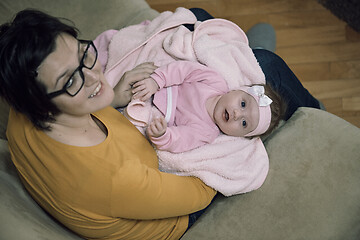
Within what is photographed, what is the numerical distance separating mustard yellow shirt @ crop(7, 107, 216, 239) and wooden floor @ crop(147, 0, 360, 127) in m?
1.46

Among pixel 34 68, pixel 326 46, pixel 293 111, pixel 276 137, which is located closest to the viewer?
pixel 34 68

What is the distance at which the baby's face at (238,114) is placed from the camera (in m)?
1.38

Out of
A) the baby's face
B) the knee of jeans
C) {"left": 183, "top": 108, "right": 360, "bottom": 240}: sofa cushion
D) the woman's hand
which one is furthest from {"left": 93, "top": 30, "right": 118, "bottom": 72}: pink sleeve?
{"left": 183, "top": 108, "right": 360, "bottom": 240}: sofa cushion

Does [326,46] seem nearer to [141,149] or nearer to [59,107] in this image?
[141,149]

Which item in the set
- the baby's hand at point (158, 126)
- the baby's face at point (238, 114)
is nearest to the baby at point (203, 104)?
the baby's face at point (238, 114)

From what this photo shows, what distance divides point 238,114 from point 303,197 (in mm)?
402

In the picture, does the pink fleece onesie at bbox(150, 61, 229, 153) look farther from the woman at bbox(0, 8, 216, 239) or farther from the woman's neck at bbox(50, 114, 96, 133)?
the woman's neck at bbox(50, 114, 96, 133)

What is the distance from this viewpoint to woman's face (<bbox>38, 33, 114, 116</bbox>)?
0.81 metres

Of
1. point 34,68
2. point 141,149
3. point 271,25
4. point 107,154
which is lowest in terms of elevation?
point 271,25

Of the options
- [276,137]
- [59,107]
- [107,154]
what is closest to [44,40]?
[59,107]

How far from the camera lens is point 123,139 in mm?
1101

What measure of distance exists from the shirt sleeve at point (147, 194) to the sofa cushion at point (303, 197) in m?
0.19

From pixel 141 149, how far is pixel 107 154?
21cm

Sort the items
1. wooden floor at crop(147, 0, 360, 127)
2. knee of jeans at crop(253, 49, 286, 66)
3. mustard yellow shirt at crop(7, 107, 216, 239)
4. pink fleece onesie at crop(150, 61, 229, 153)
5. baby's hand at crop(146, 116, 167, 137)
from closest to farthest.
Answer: mustard yellow shirt at crop(7, 107, 216, 239) < baby's hand at crop(146, 116, 167, 137) < pink fleece onesie at crop(150, 61, 229, 153) < knee of jeans at crop(253, 49, 286, 66) < wooden floor at crop(147, 0, 360, 127)
